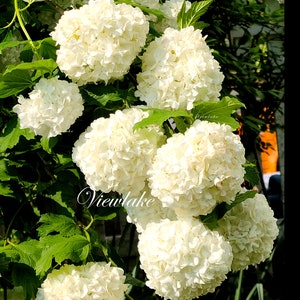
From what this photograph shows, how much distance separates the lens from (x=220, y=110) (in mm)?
1558

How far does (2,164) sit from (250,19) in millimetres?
1950

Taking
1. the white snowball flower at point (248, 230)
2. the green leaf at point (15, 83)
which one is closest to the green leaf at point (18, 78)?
the green leaf at point (15, 83)

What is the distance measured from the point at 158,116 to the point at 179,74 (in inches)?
5.6

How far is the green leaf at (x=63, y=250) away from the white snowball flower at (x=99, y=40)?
39 cm

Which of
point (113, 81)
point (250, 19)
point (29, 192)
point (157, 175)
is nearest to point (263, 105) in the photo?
point (250, 19)

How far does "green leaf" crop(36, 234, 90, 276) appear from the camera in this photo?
5.47 ft

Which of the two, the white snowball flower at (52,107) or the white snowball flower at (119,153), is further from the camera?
the white snowball flower at (52,107)

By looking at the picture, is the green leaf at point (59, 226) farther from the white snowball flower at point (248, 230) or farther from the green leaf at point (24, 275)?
the white snowball flower at point (248, 230)

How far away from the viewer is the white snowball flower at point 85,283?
1.64m

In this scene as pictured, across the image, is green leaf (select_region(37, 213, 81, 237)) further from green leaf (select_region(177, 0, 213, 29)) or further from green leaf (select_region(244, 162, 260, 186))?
green leaf (select_region(177, 0, 213, 29))

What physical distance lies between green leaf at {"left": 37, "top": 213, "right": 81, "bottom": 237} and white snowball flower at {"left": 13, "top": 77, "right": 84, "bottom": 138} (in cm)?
27

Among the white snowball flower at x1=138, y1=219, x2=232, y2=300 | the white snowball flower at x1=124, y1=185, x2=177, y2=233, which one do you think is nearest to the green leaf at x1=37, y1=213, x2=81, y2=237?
the white snowball flower at x1=124, y1=185, x2=177, y2=233

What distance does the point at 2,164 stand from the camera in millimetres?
1962

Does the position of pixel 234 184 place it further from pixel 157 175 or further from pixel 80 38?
pixel 80 38
